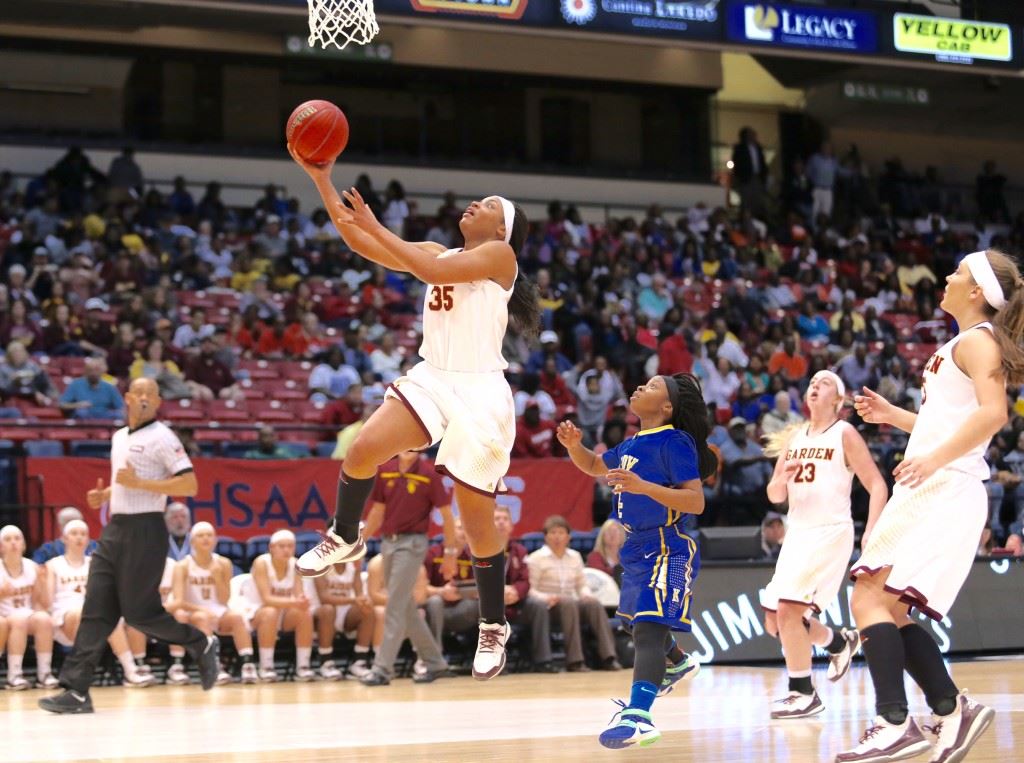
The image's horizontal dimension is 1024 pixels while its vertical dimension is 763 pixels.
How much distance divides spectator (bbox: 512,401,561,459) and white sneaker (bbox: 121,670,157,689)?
4994mm

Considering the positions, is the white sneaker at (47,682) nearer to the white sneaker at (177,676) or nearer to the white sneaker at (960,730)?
the white sneaker at (177,676)

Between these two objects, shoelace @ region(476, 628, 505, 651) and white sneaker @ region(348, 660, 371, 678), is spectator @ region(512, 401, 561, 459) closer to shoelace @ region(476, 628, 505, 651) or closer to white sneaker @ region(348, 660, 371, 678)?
white sneaker @ region(348, 660, 371, 678)

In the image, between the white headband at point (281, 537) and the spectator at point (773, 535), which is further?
the spectator at point (773, 535)

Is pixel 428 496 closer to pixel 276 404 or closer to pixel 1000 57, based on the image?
pixel 276 404

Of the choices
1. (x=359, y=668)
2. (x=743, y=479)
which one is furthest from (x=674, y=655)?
(x=743, y=479)

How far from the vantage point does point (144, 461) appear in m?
9.68

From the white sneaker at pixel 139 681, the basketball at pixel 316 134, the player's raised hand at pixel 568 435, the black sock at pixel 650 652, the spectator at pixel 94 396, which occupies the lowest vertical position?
the white sneaker at pixel 139 681

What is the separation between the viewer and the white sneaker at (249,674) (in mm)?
12391

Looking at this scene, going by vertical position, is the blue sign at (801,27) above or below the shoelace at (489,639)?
above

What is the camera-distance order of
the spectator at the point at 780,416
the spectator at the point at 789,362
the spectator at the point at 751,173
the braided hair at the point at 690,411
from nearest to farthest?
the braided hair at the point at 690,411, the spectator at the point at 780,416, the spectator at the point at 789,362, the spectator at the point at 751,173

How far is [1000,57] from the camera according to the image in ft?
68.5

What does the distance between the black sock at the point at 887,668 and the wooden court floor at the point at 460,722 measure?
0.66m

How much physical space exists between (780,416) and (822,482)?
8.42 metres

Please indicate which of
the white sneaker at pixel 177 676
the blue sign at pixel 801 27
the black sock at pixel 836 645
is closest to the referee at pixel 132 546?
the white sneaker at pixel 177 676
